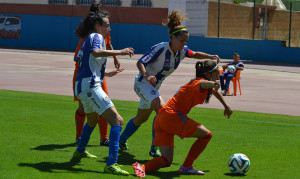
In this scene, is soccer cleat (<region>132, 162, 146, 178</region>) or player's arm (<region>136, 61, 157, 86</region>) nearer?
soccer cleat (<region>132, 162, 146, 178</region>)

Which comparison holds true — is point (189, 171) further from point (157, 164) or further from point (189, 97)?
point (189, 97)

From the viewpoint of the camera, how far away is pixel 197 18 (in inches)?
1732

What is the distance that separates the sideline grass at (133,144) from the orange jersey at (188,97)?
0.91m

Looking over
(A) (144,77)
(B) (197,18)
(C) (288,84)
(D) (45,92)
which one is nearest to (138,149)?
(A) (144,77)

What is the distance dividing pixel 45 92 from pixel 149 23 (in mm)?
30412

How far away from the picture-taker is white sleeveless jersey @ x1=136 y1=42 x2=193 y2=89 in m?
7.97

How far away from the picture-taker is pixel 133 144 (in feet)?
30.0

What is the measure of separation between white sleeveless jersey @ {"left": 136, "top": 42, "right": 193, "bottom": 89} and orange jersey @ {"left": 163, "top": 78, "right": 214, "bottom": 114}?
1.13m

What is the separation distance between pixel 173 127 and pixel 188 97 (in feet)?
1.43

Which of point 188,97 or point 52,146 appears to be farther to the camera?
point 52,146

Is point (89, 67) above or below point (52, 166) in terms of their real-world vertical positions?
above

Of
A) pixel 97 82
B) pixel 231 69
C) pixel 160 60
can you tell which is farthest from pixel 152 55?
pixel 231 69

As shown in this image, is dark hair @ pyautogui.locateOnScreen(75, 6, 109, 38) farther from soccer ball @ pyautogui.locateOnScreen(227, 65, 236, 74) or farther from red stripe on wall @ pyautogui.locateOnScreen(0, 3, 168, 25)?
red stripe on wall @ pyautogui.locateOnScreen(0, 3, 168, 25)

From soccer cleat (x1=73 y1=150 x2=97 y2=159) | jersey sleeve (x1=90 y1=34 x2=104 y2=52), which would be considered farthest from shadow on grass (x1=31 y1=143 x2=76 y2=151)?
jersey sleeve (x1=90 y1=34 x2=104 y2=52)
